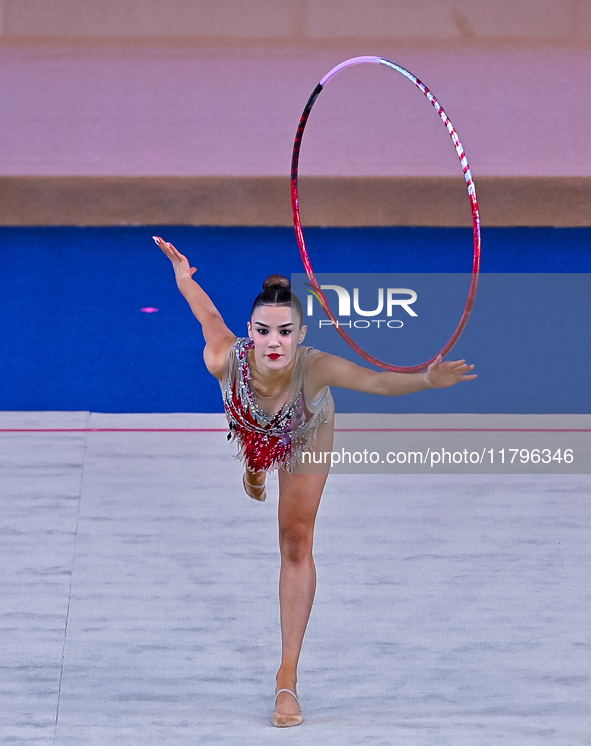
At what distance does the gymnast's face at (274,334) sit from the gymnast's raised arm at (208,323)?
0.13m

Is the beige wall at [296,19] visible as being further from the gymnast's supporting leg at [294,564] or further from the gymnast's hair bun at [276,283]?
the gymnast's supporting leg at [294,564]

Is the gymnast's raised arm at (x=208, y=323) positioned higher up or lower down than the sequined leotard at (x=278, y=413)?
higher up

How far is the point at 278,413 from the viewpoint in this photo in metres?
2.04

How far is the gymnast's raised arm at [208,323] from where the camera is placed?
2.10 meters

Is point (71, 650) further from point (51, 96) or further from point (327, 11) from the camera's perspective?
point (327, 11)

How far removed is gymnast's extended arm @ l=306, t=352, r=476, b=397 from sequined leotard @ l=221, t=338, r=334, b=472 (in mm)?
31

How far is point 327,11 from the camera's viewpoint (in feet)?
16.3

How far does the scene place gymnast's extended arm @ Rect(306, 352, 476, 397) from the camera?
179cm

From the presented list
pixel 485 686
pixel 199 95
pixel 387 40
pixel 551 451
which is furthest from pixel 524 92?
pixel 485 686

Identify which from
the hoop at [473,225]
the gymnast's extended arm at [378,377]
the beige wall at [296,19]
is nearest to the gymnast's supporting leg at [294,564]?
the gymnast's extended arm at [378,377]

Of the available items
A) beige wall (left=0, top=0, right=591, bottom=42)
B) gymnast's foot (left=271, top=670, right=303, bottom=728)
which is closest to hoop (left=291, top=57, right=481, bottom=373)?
gymnast's foot (left=271, top=670, right=303, bottom=728)

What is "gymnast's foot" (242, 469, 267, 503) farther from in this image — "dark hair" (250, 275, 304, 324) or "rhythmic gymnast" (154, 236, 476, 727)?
"dark hair" (250, 275, 304, 324)

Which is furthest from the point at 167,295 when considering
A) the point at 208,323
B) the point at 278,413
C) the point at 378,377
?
the point at 378,377

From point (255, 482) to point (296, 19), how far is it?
3254 mm
